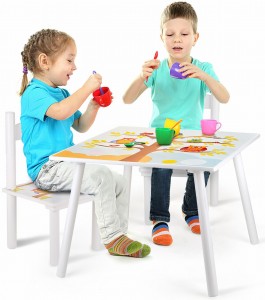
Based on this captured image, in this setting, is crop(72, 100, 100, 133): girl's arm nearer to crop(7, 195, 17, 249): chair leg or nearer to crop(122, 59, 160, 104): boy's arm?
crop(122, 59, 160, 104): boy's arm

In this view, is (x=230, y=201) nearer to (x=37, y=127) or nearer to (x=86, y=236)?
(x=86, y=236)

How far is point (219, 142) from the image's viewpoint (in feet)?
10.1

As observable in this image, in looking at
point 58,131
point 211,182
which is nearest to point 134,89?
point 58,131

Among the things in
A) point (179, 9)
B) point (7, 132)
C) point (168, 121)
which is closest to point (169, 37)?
point (179, 9)

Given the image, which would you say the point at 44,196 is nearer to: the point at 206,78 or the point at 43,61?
the point at 43,61

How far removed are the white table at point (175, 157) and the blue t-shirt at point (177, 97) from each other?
385mm

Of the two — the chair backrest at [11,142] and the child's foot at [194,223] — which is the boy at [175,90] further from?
the chair backrest at [11,142]

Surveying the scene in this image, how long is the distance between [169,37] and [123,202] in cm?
103

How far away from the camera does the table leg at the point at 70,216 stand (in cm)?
284

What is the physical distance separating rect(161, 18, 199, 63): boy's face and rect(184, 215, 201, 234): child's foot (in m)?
0.92

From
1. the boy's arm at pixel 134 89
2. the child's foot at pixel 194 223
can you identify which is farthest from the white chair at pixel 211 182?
the boy's arm at pixel 134 89

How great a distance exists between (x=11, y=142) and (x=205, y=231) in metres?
1.12

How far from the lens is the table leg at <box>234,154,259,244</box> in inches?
128

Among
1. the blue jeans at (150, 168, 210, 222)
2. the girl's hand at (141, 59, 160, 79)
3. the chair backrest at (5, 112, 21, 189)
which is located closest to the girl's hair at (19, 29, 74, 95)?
the chair backrest at (5, 112, 21, 189)
